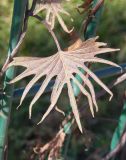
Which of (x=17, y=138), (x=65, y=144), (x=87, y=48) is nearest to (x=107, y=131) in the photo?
(x=17, y=138)

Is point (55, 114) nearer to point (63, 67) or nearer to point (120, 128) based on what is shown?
point (120, 128)

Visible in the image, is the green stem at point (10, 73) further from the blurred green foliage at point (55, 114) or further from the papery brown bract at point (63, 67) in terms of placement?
the blurred green foliage at point (55, 114)

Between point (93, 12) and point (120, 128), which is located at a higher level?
point (93, 12)

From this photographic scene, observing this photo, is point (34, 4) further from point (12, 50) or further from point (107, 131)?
point (107, 131)

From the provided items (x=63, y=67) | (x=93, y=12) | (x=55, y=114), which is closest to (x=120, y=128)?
(x=93, y=12)

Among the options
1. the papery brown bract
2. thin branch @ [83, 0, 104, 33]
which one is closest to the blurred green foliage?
thin branch @ [83, 0, 104, 33]

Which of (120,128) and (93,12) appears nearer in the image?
(93,12)

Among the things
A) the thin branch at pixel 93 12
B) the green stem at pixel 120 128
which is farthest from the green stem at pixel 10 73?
the green stem at pixel 120 128
